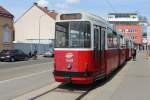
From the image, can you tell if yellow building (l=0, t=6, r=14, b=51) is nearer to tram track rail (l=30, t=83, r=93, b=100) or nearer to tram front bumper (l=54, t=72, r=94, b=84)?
tram track rail (l=30, t=83, r=93, b=100)

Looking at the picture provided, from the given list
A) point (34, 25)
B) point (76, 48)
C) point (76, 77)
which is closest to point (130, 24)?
point (34, 25)

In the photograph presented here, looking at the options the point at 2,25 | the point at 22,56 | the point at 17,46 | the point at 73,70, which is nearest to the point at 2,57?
the point at 22,56

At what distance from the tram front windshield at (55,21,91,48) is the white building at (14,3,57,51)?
74.9 metres

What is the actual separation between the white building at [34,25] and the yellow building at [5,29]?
100ft

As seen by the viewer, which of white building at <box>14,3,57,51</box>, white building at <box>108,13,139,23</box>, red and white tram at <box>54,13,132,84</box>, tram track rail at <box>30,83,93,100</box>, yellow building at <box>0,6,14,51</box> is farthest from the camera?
white building at <box>108,13,139,23</box>

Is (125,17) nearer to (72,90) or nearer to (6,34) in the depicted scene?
(6,34)

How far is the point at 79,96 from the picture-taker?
46.2 ft

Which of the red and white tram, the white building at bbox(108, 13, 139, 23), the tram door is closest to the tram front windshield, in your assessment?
the red and white tram

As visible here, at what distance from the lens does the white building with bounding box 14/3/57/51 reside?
302ft

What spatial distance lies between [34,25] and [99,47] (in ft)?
250

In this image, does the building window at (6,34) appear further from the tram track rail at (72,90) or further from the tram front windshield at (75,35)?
the tram front windshield at (75,35)

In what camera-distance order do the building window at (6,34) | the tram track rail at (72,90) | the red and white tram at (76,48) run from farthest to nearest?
→ the building window at (6,34)
the red and white tram at (76,48)
the tram track rail at (72,90)

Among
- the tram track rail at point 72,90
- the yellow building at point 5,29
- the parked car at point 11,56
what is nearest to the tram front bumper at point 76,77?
the tram track rail at point 72,90

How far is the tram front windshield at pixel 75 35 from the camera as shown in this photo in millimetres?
15883
